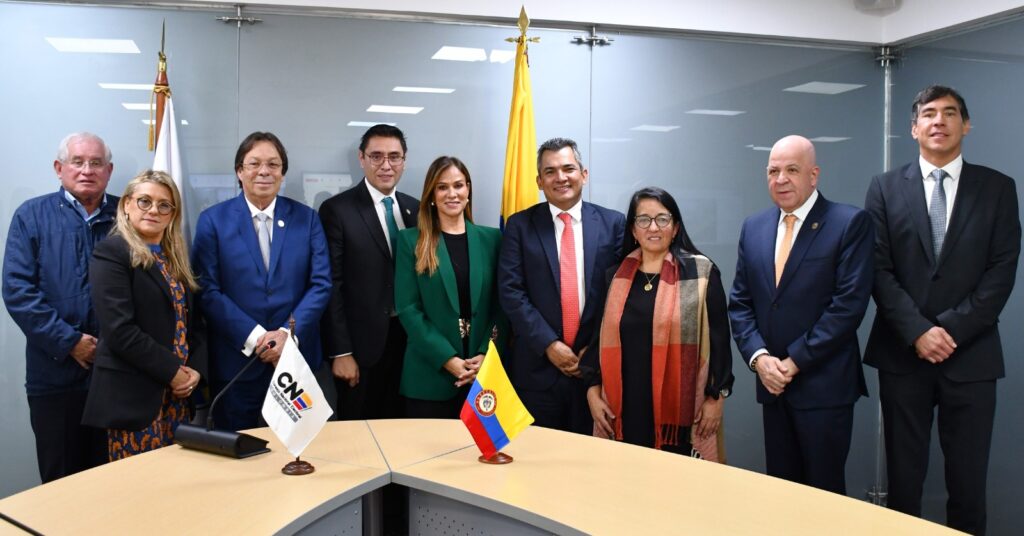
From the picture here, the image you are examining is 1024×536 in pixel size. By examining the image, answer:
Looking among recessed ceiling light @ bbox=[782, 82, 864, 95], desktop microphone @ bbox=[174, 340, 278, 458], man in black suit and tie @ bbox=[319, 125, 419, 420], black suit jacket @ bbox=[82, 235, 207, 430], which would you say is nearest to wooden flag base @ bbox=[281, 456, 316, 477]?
desktop microphone @ bbox=[174, 340, 278, 458]

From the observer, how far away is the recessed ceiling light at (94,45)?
168 inches

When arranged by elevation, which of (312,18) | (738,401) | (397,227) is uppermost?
(312,18)

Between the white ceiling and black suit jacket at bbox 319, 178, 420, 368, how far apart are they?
1357mm

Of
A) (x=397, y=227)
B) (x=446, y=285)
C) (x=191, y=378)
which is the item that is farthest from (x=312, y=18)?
(x=191, y=378)

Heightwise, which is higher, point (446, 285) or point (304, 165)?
point (304, 165)

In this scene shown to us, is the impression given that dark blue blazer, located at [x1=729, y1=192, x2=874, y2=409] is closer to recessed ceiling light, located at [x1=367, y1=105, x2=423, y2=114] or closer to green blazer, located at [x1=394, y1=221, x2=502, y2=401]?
green blazer, located at [x1=394, y1=221, x2=502, y2=401]

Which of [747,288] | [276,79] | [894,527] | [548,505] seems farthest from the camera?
[276,79]

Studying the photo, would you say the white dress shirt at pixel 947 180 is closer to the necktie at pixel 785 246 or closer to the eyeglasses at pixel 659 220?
the necktie at pixel 785 246

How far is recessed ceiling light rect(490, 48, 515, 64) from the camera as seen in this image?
4762mm

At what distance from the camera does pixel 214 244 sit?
372 centimetres

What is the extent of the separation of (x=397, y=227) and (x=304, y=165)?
788 millimetres

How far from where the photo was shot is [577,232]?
152 inches

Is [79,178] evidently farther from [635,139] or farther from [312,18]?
[635,139]

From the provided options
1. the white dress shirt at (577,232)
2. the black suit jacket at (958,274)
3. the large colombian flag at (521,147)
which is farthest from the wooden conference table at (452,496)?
the large colombian flag at (521,147)
